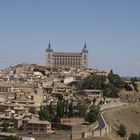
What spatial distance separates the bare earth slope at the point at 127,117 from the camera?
59084 millimetres

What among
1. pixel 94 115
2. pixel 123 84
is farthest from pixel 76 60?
pixel 94 115

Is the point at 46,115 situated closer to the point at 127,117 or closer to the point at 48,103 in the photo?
the point at 48,103

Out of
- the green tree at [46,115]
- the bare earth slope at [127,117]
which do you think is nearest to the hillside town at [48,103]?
the green tree at [46,115]

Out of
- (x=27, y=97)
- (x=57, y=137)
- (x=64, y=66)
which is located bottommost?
(x=57, y=137)

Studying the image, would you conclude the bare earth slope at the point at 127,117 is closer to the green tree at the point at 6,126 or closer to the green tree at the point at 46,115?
the green tree at the point at 46,115

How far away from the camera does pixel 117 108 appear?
221 feet

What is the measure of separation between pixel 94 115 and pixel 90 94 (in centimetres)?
2247

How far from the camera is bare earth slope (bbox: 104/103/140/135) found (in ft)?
194

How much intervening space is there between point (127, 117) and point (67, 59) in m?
50.4

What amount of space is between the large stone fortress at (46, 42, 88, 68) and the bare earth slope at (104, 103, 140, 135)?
42.1 meters

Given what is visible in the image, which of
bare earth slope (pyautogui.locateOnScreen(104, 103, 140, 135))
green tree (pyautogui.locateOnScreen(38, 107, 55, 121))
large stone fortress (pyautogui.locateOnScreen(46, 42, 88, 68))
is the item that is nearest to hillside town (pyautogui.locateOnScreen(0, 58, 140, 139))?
green tree (pyautogui.locateOnScreen(38, 107, 55, 121))

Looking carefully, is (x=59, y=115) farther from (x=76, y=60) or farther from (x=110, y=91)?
(x=76, y=60)

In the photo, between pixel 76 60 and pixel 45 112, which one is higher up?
pixel 76 60

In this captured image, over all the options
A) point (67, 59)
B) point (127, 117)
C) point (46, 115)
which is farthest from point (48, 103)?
point (67, 59)
